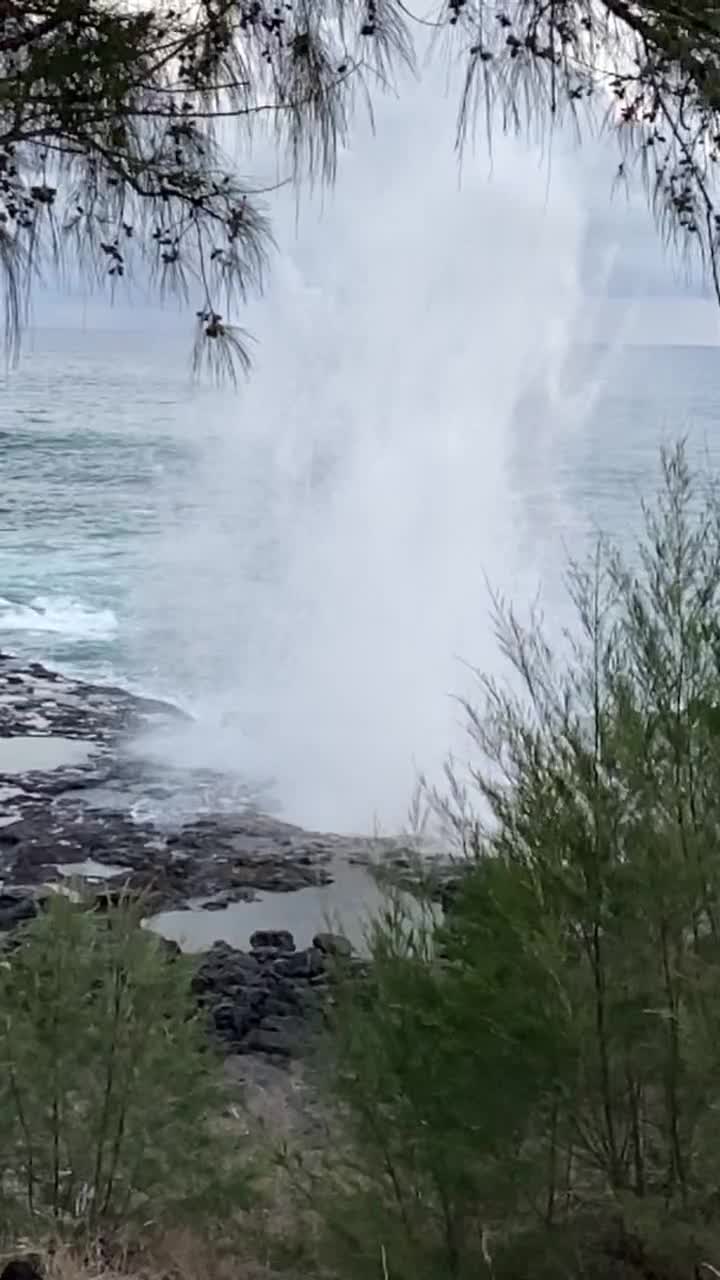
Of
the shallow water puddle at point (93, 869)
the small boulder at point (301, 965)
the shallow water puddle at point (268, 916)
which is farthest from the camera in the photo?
the shallow water puddle at point (93, 869)

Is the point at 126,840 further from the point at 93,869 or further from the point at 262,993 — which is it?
the point at 262,993

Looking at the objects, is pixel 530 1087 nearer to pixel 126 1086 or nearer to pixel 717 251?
pixel 126 1086

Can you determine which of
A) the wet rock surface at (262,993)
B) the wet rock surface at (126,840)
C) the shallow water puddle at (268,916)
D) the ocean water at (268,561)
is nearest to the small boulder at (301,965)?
the wet rock surface at (262,993)

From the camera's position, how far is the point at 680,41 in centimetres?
317

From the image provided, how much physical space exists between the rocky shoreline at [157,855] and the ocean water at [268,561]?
0.91 meters

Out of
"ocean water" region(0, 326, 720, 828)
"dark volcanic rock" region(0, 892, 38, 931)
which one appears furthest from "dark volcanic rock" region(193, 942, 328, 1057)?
"ocean water" region(0, 326, 720, 828)

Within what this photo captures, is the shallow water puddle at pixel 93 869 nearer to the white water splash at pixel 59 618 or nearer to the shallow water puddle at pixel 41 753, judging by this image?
the shallow water puddle at pixel 41 753

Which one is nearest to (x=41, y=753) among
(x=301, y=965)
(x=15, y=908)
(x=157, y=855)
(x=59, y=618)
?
(x=157, y=855)

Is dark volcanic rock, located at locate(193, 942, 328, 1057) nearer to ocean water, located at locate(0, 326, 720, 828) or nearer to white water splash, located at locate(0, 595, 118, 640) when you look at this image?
ocean water, located at locate(0, 326, 720, 828)

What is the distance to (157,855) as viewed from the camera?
13.1m

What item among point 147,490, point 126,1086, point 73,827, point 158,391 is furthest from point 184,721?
point 158,391

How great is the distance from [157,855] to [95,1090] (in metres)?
8.84

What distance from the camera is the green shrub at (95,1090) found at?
422 centimetres

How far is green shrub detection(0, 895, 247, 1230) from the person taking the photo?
422 cm
